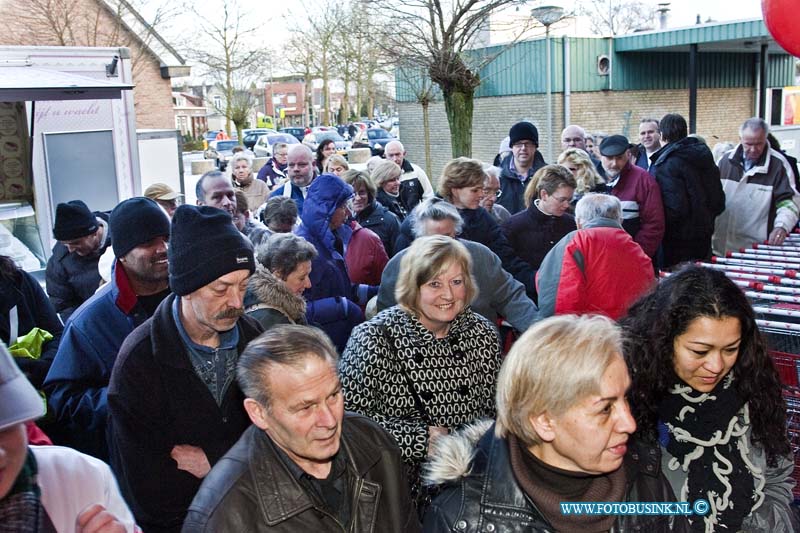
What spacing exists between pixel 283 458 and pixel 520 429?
0.76 meters

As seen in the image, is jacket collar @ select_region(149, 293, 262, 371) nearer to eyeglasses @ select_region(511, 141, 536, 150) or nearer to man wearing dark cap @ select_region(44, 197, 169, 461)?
man wearing dark cap @ select_region(44, 197, 169, 461)

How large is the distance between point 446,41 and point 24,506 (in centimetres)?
1510

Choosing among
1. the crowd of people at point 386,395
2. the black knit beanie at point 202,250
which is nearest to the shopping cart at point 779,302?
the crowd of people at point 386,395

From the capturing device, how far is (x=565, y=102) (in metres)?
24.3

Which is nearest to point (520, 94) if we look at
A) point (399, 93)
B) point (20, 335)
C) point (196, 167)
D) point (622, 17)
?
point (399, 93)

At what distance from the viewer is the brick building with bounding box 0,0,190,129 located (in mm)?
20069

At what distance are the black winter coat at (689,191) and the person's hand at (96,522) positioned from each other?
636cm

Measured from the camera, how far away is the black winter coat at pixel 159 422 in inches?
116

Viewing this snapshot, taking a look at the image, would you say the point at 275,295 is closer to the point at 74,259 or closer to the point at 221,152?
the point at 74,259

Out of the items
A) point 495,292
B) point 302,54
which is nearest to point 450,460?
point 495,292

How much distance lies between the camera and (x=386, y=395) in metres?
3.34

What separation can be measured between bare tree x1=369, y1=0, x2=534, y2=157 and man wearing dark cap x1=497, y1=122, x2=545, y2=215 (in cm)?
851

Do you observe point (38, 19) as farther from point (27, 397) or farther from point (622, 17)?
point (622, 17)

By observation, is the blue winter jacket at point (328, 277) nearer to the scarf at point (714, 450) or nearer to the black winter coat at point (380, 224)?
the black winter coat at point (380, 224)
